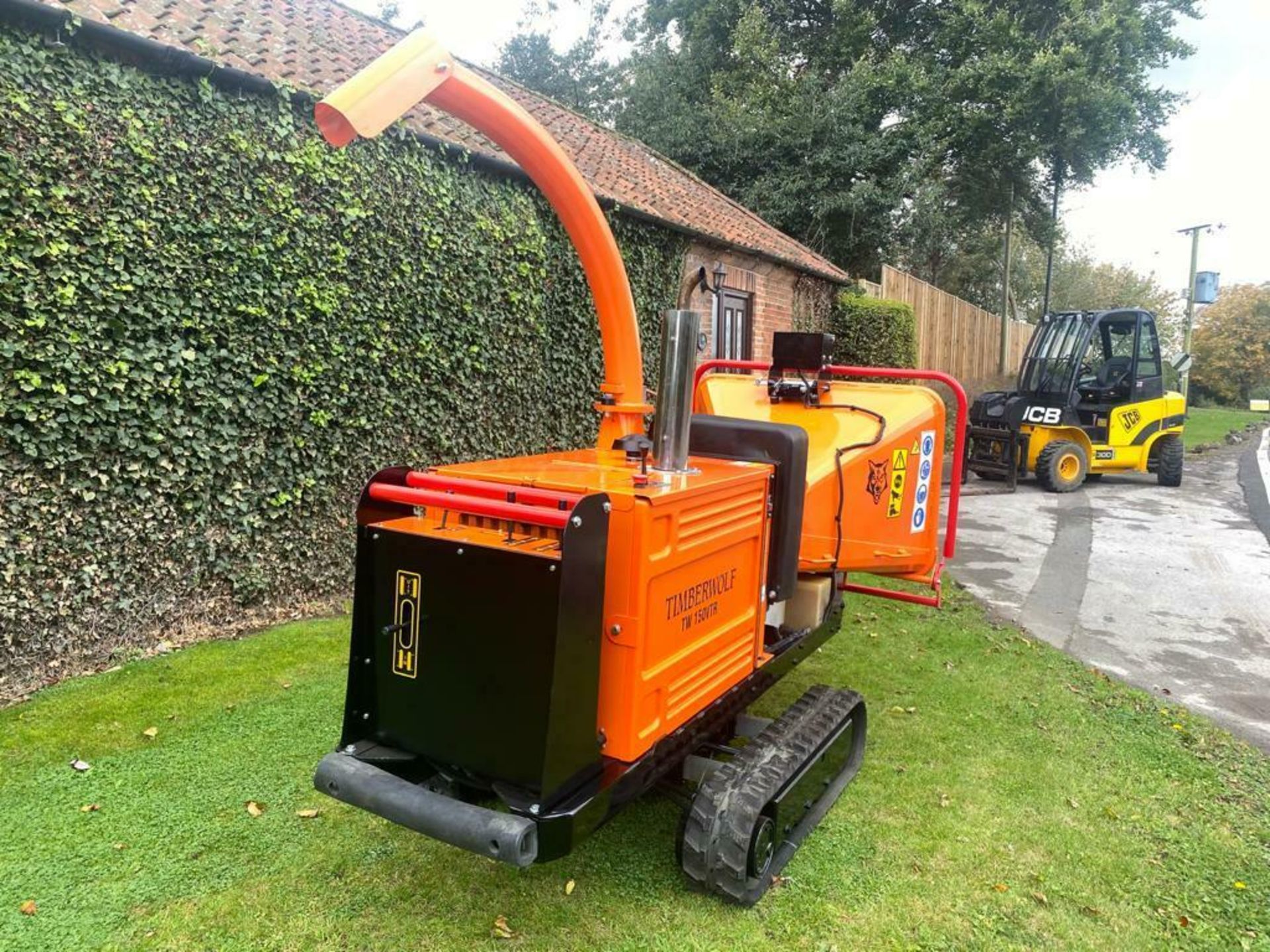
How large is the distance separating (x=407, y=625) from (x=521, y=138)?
1.65 meters

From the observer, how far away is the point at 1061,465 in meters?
11.8

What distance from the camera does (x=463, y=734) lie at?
238cm

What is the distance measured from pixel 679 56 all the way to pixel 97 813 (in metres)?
21.9

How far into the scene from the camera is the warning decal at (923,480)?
393 centimetres

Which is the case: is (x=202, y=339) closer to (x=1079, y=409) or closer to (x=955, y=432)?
(x=955, y=432)

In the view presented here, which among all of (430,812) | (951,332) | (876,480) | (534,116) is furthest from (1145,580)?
(951,332)

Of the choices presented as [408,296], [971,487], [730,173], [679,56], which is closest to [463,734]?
[408,296]

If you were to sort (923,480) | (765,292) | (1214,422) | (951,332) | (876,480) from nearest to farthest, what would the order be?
(876,480) < (923,480) < (765,292) < (951,332) < (1214,422)

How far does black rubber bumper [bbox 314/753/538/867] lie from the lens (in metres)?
2.11

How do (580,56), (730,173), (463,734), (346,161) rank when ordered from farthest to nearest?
(580,56), (730,173), (346,161), (463,734)

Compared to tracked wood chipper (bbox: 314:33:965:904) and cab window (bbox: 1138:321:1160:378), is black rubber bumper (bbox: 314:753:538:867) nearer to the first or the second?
tracked wood chipper (bbox: 314:33:965:904)

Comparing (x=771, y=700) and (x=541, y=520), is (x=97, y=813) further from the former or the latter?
(x=771, y=700)

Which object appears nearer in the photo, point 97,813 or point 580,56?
point 97,813

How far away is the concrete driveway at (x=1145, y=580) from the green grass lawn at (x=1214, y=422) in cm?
1068
